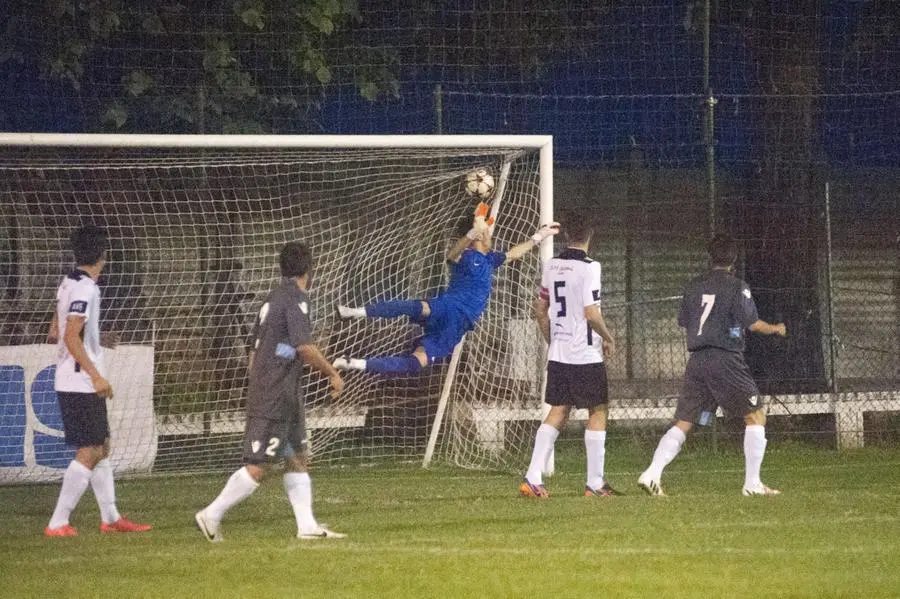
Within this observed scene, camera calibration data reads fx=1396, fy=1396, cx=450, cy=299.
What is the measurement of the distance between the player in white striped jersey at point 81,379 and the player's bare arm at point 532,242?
3601mm

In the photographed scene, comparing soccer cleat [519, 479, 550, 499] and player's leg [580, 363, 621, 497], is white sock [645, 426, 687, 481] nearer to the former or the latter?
player's leg [580, 363, 621, 497]

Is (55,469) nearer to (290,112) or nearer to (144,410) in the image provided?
(144,410)

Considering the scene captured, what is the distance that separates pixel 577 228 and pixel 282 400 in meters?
3.18

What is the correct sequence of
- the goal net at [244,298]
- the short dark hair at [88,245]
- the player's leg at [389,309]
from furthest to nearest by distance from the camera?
the goal net at [244,298], the player's leg at [389,309], the short dark hair at [88,245]

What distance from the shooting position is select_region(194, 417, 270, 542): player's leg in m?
8.34

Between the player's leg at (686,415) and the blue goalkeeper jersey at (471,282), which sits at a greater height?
the blue goalkeeper jersey at (471,282)

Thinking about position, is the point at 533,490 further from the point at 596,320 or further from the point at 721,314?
the point at 721,314

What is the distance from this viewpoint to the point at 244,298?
1362cm

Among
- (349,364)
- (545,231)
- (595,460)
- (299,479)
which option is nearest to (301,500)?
(299,479)

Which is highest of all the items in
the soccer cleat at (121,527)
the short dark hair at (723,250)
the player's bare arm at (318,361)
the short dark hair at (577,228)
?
the short dark hair at (577,228)

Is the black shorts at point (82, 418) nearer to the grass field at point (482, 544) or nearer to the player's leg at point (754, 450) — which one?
the grass field at point (482, 544)

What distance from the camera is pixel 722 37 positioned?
17.4 m

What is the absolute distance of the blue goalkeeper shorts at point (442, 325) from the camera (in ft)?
37.2

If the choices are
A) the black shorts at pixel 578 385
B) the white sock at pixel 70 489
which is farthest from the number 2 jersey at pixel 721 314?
the white sock at pixel 70 489
